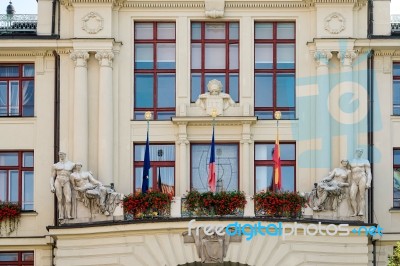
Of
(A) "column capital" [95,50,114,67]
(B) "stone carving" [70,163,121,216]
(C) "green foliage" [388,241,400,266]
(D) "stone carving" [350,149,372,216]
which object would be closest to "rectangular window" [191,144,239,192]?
(B) "stone carving" [70,163,121,216]

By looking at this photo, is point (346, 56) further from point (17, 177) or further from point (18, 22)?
point (17, 177)

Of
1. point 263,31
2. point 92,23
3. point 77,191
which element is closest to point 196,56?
point 263,31

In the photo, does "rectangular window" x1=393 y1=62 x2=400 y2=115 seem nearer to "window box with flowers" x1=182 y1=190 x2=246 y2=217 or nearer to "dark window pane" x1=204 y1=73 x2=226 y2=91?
"dark window pane" x1=204 y1=73 x2=226 y2=91

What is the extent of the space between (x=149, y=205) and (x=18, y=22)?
794cm

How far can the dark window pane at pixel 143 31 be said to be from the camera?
5291 cm

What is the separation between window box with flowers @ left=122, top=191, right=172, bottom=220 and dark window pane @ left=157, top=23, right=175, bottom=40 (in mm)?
5522

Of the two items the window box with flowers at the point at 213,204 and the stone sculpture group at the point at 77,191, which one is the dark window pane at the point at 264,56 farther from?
the stone sculpture group at the point at 77,191

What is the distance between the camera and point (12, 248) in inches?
2048

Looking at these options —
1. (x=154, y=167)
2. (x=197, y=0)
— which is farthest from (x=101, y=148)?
(x=197, y=0)

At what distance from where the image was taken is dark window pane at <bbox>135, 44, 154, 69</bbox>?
52781 millimetres

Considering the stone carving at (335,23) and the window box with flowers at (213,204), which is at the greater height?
the stone carving at (335,23)

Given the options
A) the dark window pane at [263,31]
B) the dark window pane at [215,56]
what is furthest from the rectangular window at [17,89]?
the dark window pane at [263,31]

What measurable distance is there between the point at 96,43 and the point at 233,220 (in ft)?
23.2

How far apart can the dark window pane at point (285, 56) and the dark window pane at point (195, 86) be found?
8.10 ft
